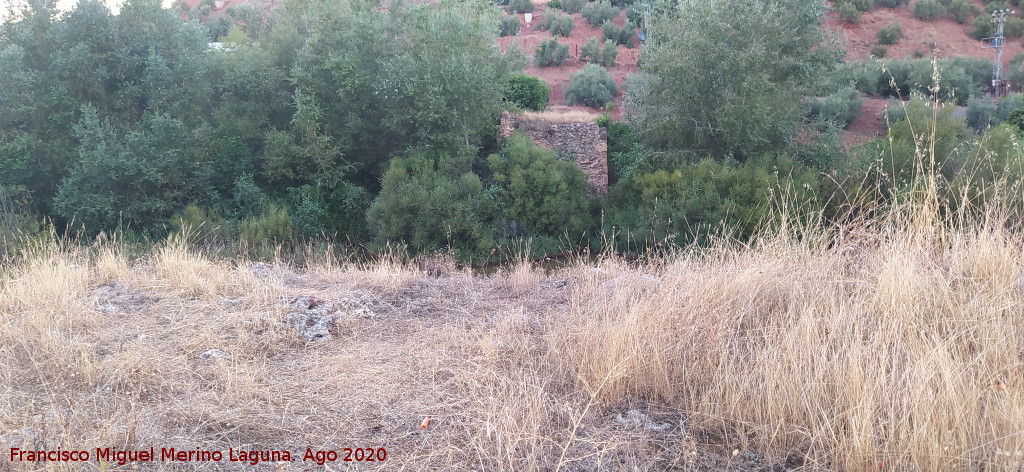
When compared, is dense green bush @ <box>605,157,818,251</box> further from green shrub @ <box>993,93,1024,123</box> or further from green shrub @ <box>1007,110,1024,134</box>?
green shrub @ <box>993,93,1024,123</box>

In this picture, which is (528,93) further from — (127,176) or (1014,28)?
(1014,28)

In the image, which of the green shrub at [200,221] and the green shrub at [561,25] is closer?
the green shrub at [200,221]

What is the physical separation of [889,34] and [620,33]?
1519 cm

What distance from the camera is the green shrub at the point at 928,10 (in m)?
38.3

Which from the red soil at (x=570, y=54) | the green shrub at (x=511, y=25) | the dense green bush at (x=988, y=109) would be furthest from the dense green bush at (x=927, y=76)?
the green shrub at (x=511, y=25)

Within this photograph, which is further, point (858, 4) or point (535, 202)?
point (858, 4)

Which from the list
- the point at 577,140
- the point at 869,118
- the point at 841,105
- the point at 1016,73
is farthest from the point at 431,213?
the point at 1016,73

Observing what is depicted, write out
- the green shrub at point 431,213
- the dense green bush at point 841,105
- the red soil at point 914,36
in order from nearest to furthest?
the green shrub at point 431,213
the dense green bush at point 841,105
the red soil at point 914,36

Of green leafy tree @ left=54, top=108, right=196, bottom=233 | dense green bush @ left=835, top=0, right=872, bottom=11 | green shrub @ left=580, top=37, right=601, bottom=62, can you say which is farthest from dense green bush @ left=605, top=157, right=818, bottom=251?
dense green bush @ left=835, top=0, right=872, bottom=11

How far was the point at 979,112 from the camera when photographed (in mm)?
25938

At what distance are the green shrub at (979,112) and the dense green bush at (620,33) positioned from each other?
59.4 feet

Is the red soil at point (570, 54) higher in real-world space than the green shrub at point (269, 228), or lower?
higher

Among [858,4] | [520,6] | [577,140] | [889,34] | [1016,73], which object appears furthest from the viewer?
[520,6]

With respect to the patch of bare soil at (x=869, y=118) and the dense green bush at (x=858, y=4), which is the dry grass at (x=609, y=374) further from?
the dense green bush at (x=858, y=4)
